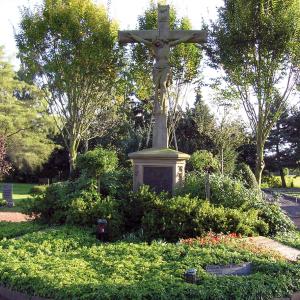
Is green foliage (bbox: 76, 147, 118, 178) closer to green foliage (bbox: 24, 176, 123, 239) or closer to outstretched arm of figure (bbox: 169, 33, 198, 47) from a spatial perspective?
green foliage (bbox: 24, 176, 123, 239)

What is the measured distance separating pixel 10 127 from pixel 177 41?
24.9 meters

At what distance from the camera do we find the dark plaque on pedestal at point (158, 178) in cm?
1241

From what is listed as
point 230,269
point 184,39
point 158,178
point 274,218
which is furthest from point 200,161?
point 230,269

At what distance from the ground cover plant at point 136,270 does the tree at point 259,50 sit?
9.41 metres

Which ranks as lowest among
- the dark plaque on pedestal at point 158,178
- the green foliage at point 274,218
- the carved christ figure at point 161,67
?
the green foliage at point 274,218

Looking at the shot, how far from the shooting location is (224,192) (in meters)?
12.0

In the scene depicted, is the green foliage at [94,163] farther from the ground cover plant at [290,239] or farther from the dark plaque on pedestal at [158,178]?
the ground cover plant at [290,239]

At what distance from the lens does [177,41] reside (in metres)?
13.7

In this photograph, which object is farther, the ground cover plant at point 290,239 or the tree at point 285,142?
the tree at point 285,142

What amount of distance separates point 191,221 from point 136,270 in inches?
120

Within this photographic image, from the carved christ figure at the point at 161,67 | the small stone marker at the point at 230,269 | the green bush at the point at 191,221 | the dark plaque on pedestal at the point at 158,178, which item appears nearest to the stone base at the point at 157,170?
the dark plaque on pedestal at the point at 158,178

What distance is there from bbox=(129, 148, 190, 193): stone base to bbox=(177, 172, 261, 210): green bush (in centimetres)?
40

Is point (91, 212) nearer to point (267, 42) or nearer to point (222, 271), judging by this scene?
point (222, 271)

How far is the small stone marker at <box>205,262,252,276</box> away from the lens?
740 centimetres
